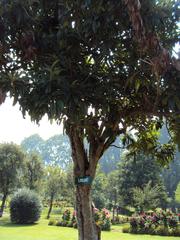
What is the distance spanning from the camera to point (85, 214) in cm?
597

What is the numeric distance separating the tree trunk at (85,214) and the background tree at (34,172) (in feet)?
105

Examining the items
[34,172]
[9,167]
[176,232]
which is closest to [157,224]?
[176,232]

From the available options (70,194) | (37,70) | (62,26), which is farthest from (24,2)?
(70,194)

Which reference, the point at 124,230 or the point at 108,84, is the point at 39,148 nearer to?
the point at 124,230

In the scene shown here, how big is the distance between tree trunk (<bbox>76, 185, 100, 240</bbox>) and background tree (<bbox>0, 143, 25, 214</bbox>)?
89.7 ft

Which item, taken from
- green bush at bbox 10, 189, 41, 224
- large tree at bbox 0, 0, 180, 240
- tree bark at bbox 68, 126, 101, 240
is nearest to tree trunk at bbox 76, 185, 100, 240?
tree bark at bbox 68, 126, 101, 240

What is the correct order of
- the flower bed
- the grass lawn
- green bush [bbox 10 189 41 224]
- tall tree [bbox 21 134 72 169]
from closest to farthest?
the grass lawn → the flower bed → green bush [bbox 10 189 41 224] → tall tree [bbox 21 134 72 169]

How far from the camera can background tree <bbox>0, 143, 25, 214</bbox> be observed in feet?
106

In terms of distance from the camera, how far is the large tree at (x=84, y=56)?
3951mm

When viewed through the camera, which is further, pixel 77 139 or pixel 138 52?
pixel 77 139

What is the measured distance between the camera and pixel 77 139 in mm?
6277

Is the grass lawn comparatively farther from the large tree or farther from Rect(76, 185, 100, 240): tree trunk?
the large tree

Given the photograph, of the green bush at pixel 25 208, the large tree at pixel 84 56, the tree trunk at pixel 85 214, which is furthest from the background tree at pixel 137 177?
the large tree at pixel 84 56

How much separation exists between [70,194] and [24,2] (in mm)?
33255
